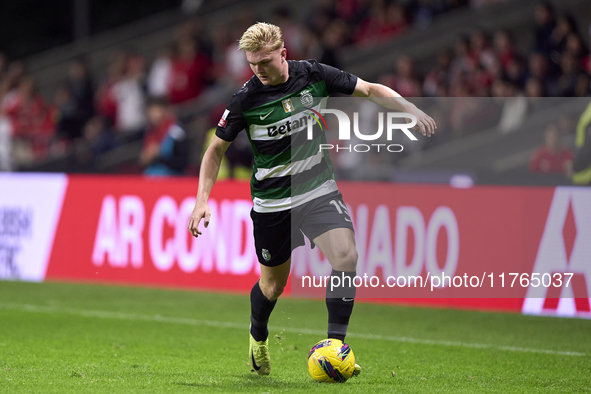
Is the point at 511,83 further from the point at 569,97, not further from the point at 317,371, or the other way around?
the point at 317,371

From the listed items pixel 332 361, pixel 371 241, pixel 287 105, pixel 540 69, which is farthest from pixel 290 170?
pixel 540 69

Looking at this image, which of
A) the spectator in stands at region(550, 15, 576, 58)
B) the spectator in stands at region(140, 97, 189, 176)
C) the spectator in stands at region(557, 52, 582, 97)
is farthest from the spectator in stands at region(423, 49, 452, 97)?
the spectator in stands at region(140, 97, 189, 176)

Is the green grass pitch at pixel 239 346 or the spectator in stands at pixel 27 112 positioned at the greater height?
the spectator in stands at pixel 27 112

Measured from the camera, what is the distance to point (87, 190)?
36.9 ft

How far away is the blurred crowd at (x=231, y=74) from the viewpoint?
1153 centimetres

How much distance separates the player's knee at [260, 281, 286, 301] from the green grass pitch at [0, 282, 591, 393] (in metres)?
0.33

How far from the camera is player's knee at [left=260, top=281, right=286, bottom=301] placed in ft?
18.7

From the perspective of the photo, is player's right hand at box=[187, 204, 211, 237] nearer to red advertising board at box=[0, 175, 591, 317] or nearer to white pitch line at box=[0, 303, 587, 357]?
white pitch line at box=[0, 303, 587, 357]

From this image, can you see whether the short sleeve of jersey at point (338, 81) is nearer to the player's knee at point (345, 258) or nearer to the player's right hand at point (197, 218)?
the player's knee at point (345, 258)

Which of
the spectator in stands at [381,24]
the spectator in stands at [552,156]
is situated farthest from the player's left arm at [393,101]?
the spectator in stands at [381,24]

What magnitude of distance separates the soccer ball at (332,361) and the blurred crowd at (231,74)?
5977 millimetres

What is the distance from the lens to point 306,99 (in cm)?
554

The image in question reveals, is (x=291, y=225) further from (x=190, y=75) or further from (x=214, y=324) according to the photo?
(x=190, y=75)

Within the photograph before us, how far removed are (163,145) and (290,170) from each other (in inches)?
254
